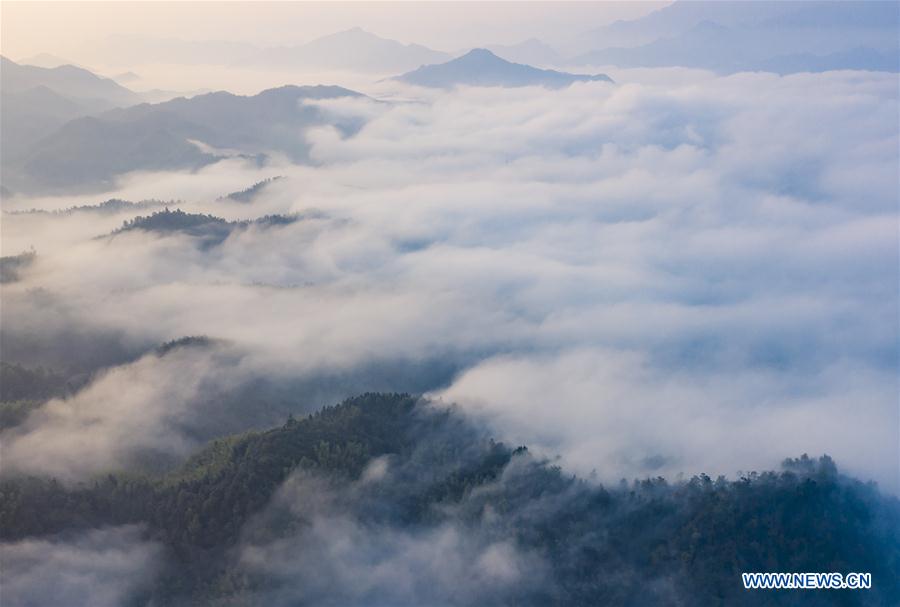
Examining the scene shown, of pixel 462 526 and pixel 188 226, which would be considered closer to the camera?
pixel 462 526

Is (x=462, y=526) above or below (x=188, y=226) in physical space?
below

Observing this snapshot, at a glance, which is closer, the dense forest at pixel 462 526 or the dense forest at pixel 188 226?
the dense forest at pixel 462 526

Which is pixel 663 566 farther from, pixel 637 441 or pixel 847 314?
pixel 847 314

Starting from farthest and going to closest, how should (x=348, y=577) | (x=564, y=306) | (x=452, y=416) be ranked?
(x=564, y=306)
(x=452, y=416)
(x=348, y=577)

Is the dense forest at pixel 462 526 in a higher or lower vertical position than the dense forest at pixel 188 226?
lower

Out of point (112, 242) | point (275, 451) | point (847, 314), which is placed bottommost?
point (847, 314)

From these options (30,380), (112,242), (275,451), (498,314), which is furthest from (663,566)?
(112,242)

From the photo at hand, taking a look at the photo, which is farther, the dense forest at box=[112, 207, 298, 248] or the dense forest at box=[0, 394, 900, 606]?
the dense forest at box=[112, 207, 298, 248]

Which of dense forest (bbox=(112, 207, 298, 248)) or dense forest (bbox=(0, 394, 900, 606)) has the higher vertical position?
dense forest (bbox=(112, 207, 298, 248))
